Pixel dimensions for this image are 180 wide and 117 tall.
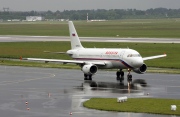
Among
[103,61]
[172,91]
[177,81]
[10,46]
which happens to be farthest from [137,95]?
[10,46]

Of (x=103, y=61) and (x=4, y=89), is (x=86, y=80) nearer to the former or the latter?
(x=103, y=61)

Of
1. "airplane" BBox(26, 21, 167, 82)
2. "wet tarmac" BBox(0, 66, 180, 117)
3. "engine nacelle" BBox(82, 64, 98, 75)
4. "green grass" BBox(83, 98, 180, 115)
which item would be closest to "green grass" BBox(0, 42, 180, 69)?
"wet tarmac" BBox(0, 66, 180, 117)

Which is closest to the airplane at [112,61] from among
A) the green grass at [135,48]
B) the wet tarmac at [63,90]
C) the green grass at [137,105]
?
the wet tarmac at [63,90]

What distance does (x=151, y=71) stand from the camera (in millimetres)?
76938

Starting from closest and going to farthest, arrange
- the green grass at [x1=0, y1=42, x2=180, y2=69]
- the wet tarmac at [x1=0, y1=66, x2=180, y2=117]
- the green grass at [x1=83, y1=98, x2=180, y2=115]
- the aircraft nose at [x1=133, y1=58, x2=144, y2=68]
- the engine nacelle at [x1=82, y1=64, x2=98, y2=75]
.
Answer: the green grass at [x1=83, y1=98, x2=180, y2=115] → the wet tarmac at [x1=0, y1=66, x2=180, y2=117] → the aircraft nose at [x1=133, y1=58, x2=144, y2=68] → the engine nacelle at [x1=82, y1=64, x2=98, y2=75] → the green grass at [x1=0, y1=42, x2=180, y2=69]

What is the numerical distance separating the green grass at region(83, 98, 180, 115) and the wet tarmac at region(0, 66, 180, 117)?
1.18 metres

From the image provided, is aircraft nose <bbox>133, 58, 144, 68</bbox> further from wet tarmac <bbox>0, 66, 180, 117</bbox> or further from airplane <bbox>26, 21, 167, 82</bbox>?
wet tarmac <bbox>0, 66, 180, 117</bbox>

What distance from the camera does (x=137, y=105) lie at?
4662 cm

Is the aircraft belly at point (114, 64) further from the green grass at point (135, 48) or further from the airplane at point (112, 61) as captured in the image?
the green grass at point (135, 48)

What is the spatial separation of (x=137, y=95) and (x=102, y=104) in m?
6.90

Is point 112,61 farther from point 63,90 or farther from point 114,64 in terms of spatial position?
point 63,90

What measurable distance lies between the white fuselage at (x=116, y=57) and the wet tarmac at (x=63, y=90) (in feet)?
6.58

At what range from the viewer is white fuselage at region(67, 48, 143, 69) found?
6725 cm

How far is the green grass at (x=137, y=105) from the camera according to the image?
4416 centimetres
